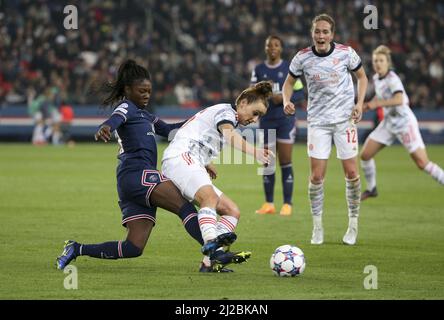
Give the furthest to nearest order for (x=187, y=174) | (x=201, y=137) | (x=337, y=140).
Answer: (x=337, y=140), (x=201, y=137), (x=187, y=174)

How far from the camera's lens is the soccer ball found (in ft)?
28.4

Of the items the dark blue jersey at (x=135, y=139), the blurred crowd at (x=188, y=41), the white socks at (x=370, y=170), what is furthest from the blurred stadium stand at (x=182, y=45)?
the dark blue jersey at (x=135, y=139)

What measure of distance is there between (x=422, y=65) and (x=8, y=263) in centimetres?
2679

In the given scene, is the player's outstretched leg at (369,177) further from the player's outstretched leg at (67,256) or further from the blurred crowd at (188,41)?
the blurred crowd at (188,41)

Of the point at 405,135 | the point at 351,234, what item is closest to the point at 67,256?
the point at 351,234

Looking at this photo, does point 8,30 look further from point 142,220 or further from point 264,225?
point 142,220

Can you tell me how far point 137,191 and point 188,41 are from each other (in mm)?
27091

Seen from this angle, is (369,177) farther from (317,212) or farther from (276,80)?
(317,212)

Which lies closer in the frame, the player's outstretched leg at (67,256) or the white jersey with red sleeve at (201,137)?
the white jersey with red sleeve at (201,137)

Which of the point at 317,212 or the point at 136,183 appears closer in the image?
the point at 136,183

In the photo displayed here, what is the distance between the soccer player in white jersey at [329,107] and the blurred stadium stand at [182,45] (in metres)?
20.0

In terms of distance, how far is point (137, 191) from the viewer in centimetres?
873

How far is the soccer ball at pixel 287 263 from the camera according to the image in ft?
28.4
